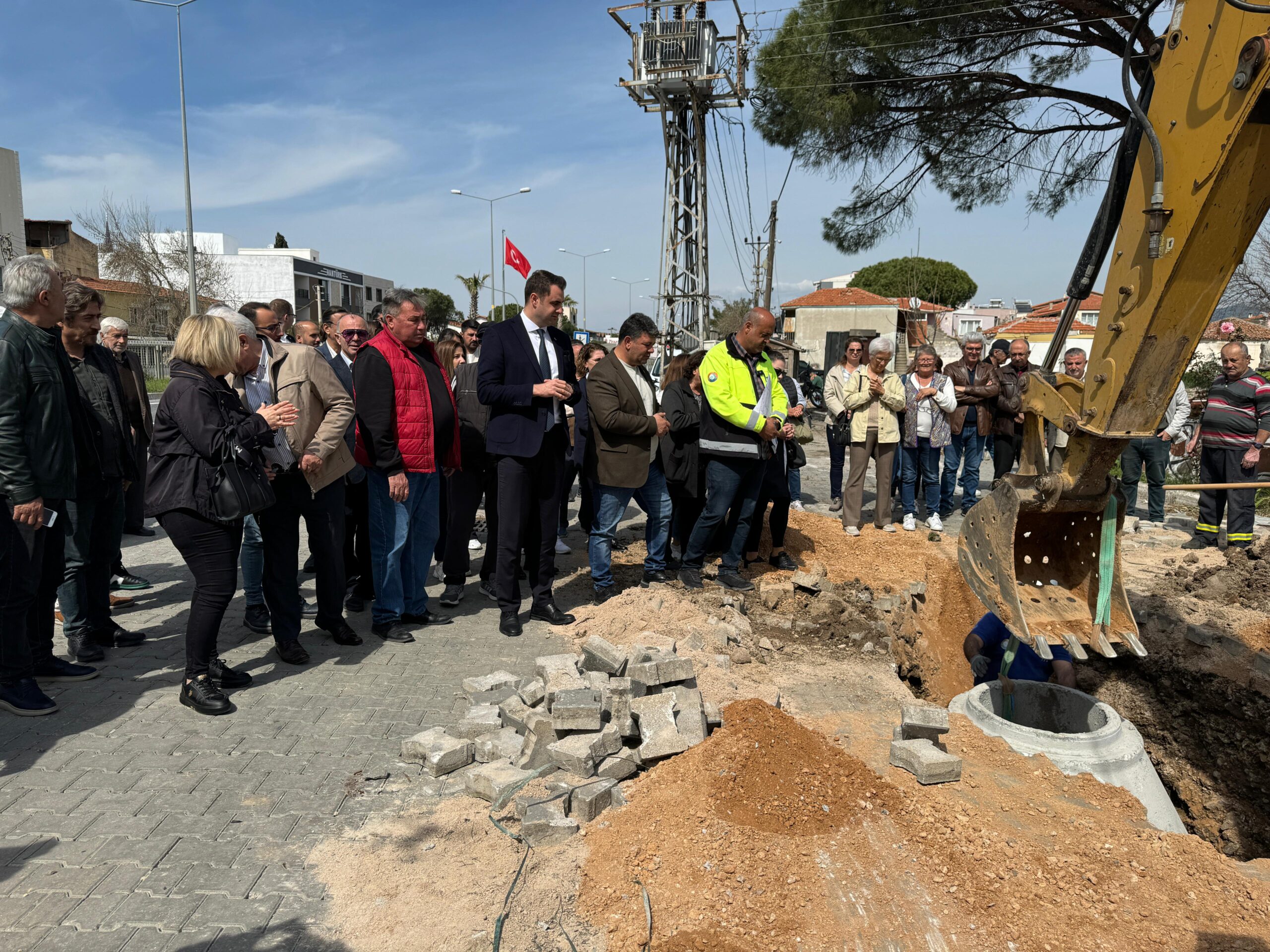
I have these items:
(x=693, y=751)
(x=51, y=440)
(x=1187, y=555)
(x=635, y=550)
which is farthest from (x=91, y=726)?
(x=1187, y=555)

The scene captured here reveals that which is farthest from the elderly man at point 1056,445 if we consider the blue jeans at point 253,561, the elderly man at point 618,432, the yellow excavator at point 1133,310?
the blue jeans at point 253,561

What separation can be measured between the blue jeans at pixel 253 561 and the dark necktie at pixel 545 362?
2096 millimetres

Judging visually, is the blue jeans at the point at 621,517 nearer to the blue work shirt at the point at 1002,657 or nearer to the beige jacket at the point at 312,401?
the beige jacket at the point at 312,401

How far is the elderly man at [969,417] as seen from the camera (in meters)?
9.33

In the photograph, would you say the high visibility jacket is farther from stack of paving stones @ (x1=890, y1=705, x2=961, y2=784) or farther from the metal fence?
the metal fence

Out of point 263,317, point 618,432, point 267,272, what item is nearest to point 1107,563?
point 618,432

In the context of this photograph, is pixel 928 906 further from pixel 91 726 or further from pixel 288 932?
pixel 91 726

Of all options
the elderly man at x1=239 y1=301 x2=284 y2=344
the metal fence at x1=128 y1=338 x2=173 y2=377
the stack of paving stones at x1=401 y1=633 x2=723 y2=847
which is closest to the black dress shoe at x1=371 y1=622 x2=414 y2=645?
the stack of paving stones at x1=401 y1=633 x2=723 y2=847

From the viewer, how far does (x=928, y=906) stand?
2.92 meters

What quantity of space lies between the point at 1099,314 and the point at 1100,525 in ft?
3.83

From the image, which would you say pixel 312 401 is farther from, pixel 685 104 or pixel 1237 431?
pixel 685 104

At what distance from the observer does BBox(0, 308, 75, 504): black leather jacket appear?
3.88 metres

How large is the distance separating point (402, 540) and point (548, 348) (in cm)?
163

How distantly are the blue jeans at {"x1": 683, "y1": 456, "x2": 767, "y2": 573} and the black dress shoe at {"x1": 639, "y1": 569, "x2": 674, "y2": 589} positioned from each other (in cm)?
19
